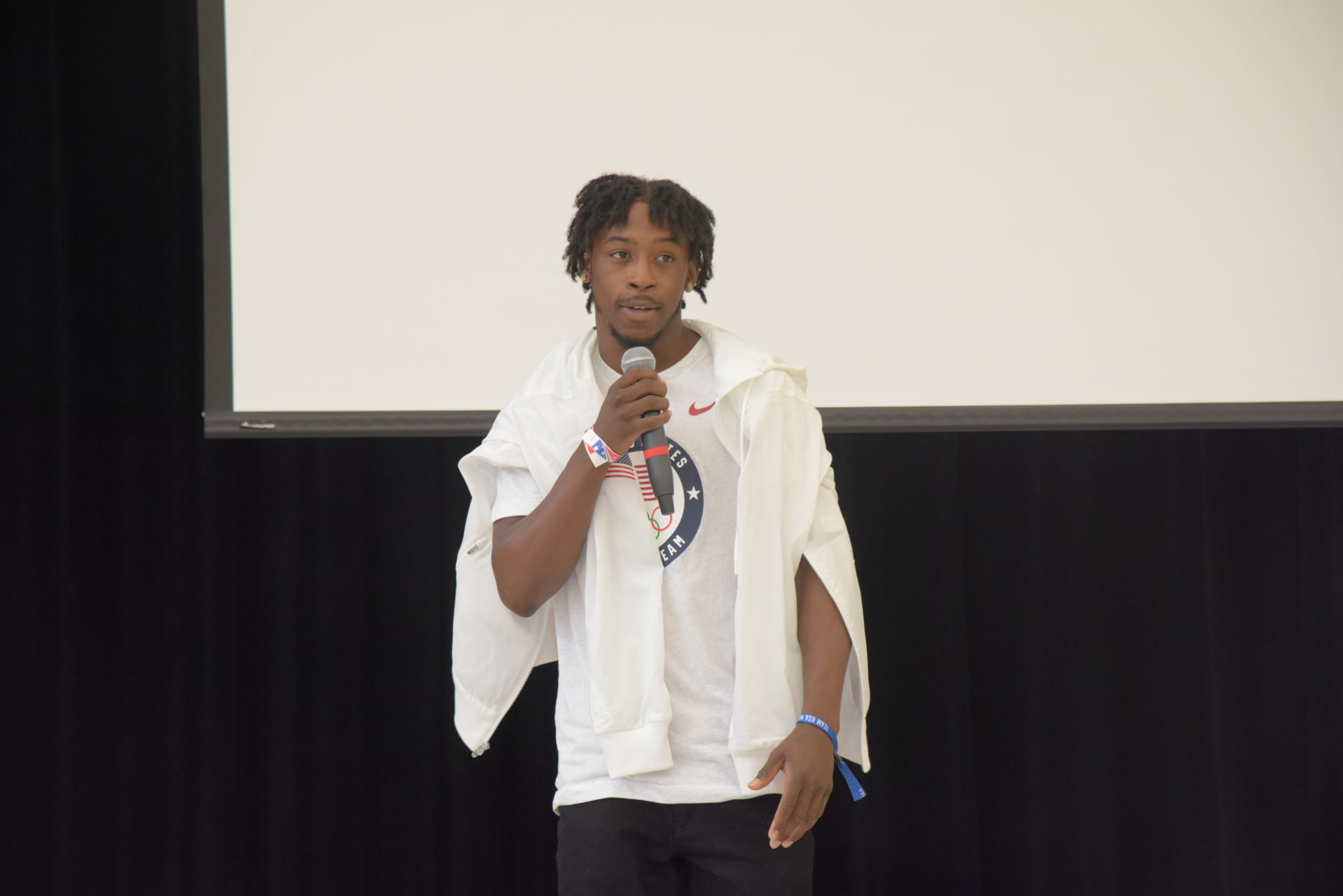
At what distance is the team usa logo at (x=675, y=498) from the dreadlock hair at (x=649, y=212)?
209 mm

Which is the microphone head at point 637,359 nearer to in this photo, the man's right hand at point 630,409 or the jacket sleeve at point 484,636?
the man's right hand at point 630,409

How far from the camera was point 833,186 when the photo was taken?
2105mm

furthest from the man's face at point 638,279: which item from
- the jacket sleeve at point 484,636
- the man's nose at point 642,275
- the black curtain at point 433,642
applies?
the black curtain at point 433,642

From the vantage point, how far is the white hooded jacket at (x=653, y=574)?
1.19 meters

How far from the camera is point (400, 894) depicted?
226 cm

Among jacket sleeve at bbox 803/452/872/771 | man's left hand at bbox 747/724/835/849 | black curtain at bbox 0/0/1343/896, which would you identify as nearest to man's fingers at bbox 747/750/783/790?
man's left hand at bbox 747/724/835/849

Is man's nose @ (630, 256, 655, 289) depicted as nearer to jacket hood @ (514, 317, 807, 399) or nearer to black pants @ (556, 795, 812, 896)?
jacket hood @ (514, 317, 807, 399)

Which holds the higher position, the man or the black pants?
the man

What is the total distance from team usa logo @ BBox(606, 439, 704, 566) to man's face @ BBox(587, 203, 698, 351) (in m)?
0.14

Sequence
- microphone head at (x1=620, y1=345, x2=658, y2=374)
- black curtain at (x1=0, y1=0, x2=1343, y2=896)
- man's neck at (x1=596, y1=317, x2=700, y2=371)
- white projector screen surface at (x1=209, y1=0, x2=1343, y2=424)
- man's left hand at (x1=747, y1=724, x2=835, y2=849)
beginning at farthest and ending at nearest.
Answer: black curtain at (x1=0, y1=0, x2=1343, y2=896)
white projector screen surface at (x1=209, y1=0, x2=1343, y2=424)
man's neck at (x1=596, y1=317, x2=700, y2=371)
microphone head at (x1=620, y1=345, x2=658, y2=374)
man's left hand at (x1=747, y1=724, x2=835, y2=849)

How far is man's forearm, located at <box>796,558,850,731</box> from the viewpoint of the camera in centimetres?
119

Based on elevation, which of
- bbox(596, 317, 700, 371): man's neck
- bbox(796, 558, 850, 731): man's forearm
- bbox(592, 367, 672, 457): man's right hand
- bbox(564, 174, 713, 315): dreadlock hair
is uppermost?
bbox(564, 174, 713, 315): dreadlock hair

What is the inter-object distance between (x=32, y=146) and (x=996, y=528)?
2252 millimetres

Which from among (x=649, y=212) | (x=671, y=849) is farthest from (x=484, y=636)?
(x=649, y=212)
